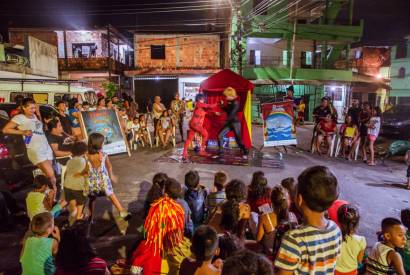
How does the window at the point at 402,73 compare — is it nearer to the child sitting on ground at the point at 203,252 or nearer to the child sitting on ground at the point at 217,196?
the child sitting on ground at the point at 217,196

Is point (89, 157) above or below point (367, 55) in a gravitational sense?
below

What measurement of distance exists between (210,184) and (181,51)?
22.2 meters

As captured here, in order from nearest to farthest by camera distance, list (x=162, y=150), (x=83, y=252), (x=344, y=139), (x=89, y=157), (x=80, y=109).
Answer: (x=83, y=252), (x=89, y=157), (x=80, y=109), (x=344, y=139), (x=162, y=150)

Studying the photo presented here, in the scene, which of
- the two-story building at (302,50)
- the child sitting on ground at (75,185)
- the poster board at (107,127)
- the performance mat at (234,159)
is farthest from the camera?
the two-story building at (302,50)

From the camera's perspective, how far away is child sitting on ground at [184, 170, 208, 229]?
4.04m

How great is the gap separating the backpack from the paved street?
1147 mm

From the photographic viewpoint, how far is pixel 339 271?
114 inches

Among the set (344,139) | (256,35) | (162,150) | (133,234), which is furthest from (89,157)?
(256,35)

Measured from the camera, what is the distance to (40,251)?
2891mm

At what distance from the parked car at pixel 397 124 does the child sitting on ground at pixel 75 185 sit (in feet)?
50.2

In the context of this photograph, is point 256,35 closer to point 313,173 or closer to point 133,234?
point 133,234

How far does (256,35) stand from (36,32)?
18.8 metres

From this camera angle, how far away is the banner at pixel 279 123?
10.2 meters

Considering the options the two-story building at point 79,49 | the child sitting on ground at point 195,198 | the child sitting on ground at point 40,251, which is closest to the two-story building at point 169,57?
the two-story building at point 79,49
